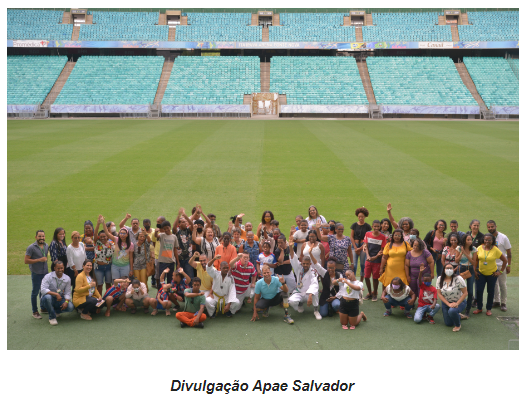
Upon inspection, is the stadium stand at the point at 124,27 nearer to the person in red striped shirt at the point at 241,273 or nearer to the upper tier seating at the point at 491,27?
the upper tier seating at the point at 491,27

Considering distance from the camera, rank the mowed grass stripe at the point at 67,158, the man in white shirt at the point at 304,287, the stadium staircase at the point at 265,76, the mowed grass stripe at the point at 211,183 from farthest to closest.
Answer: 1. the stadium staircase at the point at 265,76
2. the mowed grass stripe at the point at 67,158
3. the mowed grass stripe at the point at 211,183
4. the man in white shirt at the point at 304,287

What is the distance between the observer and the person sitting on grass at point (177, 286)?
28.2ft

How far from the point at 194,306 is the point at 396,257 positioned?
387 cm

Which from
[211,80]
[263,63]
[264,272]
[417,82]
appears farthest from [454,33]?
[264,272]

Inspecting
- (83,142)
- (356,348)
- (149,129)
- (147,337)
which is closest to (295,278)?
(356,348)

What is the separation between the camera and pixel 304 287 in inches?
344

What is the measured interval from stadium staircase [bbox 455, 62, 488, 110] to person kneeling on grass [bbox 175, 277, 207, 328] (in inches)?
2095

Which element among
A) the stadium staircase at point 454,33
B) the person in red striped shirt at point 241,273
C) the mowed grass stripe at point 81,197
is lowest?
the person in red striped shirt at point 241,273

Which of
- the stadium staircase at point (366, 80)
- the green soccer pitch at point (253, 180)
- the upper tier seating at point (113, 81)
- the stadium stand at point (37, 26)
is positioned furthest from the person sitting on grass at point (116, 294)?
the stadium stand at point (37, 26)

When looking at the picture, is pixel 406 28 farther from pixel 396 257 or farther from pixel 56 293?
pixel 56 293

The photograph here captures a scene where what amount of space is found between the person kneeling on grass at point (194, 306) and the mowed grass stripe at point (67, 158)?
36.7ft

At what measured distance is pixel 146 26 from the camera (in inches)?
2660

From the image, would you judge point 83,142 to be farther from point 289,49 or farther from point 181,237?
point 289,49

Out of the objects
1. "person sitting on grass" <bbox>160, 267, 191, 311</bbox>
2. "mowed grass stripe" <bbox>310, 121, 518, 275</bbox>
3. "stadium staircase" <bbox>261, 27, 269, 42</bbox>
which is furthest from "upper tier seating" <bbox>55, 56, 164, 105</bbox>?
"person sitting on grass" <bbox>160, 267, 191, 311</bbox>
